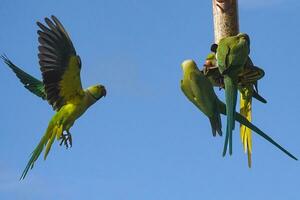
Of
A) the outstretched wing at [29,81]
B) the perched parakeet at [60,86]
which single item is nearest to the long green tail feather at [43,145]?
the perched parakeet at [60,86]

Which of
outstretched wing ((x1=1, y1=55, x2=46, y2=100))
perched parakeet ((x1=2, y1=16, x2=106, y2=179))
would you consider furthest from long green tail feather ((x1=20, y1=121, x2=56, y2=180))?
outstretched wing ((x1=1, y1=55, x2=46, y2=100))

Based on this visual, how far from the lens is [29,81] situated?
580cm

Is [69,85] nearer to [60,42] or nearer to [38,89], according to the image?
[60,42]

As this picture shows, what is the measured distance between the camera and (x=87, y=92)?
495cm

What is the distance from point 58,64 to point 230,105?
63.3 inches

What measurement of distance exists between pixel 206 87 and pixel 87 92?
1543mm

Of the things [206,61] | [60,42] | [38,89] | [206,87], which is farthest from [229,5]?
[38,89]

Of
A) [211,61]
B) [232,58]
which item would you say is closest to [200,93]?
[232,58]

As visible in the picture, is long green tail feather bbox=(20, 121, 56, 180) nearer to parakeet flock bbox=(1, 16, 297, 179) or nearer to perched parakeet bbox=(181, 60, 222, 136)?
parakeet flock bbox=(1, 16, 297, 179)

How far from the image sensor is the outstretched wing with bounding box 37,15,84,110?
4.46m

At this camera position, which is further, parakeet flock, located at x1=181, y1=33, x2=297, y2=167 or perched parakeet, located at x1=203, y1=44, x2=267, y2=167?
perched parakeet, located at x1=203, y1=44, x2=267, y2=167

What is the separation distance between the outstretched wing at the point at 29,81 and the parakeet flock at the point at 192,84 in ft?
2.69

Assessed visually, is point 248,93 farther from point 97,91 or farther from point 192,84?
point 97,91

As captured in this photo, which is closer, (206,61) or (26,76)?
(206,61)
